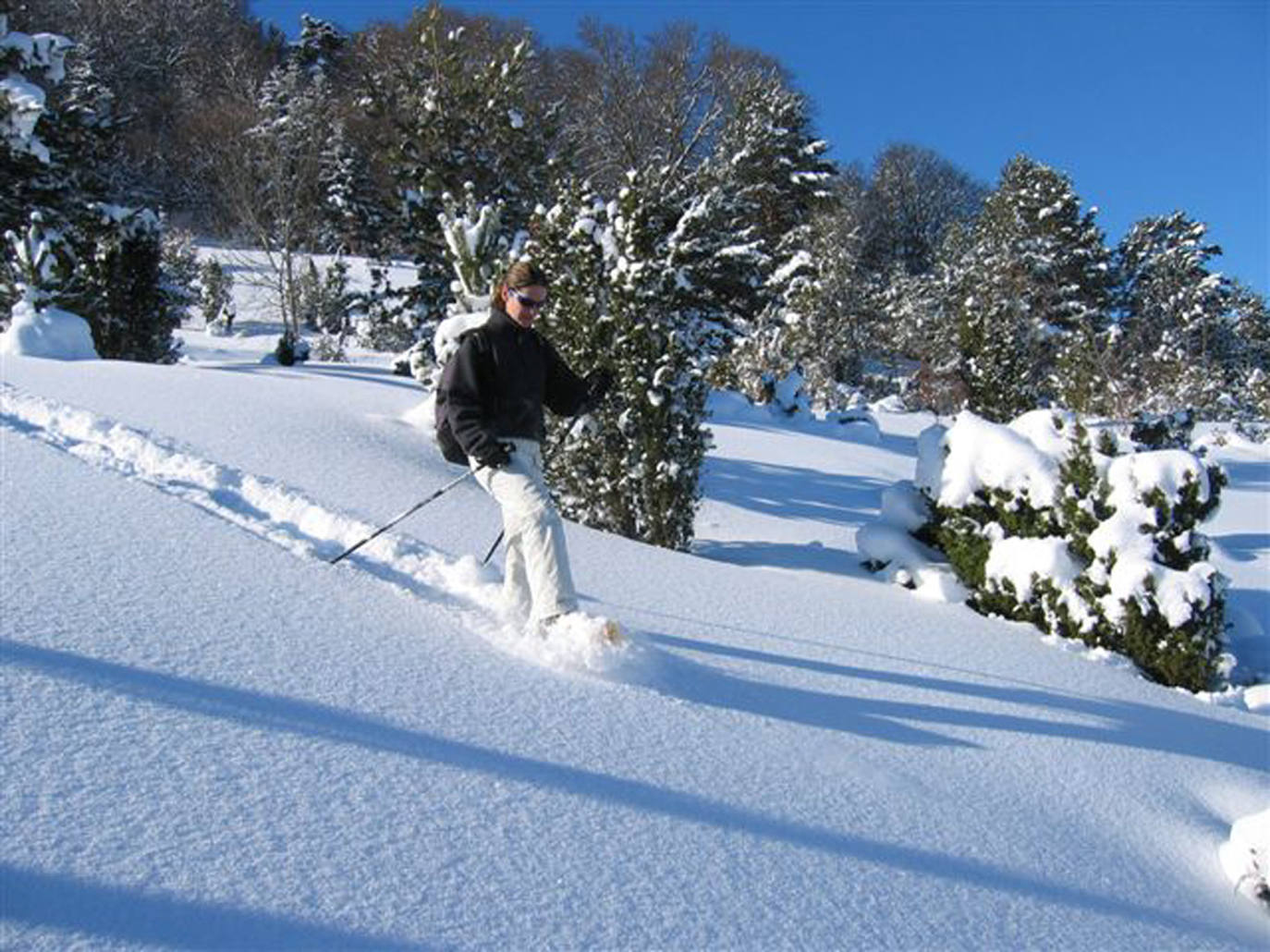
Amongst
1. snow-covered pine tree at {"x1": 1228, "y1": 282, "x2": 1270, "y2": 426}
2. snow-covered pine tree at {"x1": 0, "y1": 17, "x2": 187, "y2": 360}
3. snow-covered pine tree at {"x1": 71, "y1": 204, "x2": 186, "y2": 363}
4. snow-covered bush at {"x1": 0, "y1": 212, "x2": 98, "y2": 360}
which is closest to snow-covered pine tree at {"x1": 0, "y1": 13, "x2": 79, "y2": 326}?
snow-covered pine tree at {"x1": 0, "y1": 17, "x2": 187, "y2": 360}

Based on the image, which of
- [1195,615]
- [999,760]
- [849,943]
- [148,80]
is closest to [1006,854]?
[999,760]

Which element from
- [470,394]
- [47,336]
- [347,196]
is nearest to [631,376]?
[470,394]

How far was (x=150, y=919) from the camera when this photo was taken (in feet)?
4.58

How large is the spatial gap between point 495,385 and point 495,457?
0.39 m

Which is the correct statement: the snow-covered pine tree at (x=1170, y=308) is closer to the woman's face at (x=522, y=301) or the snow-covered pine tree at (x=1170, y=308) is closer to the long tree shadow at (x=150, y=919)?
the woman's face at (x=522, y=301)

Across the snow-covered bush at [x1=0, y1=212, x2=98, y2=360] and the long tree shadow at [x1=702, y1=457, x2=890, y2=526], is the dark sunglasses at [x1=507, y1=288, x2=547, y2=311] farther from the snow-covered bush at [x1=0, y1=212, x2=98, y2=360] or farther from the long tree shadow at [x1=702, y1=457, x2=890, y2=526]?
the snow-covered bush at [x1=0, y1=212, x2=98, y2=360]

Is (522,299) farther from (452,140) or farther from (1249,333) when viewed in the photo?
(1249,333)

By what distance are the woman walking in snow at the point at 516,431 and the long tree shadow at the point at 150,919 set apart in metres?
1.59

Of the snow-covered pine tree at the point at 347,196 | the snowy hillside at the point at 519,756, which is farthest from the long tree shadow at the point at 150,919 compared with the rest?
the snow-covered pine tree at the point at 347,196

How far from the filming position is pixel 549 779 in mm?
2074

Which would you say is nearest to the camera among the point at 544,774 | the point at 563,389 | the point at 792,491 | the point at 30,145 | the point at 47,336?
the point at 544,774

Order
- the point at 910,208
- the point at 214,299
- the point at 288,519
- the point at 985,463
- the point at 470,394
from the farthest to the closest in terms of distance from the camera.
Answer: the point at 910,208 < the point at 214,299 < the point at 985,463 < the point at 288,519 < the point at 470,394

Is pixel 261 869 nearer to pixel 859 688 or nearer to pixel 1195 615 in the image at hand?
pixel 859 688

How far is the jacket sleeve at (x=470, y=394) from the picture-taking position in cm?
309
